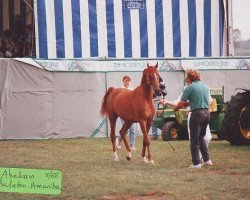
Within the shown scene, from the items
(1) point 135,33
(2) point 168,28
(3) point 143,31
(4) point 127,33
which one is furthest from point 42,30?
(2) point 168,28

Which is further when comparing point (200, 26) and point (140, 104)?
point (200, 26)

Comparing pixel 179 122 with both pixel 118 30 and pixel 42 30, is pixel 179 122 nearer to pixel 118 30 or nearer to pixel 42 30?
pixel 118 30

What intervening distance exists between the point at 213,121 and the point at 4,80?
652 centimetres

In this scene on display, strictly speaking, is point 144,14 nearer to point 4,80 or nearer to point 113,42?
point 113,42

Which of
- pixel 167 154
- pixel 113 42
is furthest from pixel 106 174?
pixel 113 42

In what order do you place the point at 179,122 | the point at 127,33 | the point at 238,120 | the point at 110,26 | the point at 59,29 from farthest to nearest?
the point at 127,33 < the point at 110,26 < the point at 59,29 < the point at 179,122 < the point at 238,120

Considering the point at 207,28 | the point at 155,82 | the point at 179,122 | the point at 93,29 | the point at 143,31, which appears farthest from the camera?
the point at 207,28

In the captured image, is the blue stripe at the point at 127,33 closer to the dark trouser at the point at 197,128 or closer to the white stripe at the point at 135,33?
the white stripe at the point at 135,33

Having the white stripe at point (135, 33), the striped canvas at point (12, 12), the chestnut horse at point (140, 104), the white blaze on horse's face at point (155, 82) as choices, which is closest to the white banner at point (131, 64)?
the white stripe at point (135, 33)

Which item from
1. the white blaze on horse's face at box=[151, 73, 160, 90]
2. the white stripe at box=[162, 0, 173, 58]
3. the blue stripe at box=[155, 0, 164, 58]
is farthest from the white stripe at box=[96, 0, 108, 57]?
the white blaze on horse's face at box=[151, 73, 160, 90]

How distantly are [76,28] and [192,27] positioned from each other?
13.6 ft

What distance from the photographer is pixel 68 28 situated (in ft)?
76.2

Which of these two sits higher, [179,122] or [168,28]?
[168,28]

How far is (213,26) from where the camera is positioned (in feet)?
81.5
